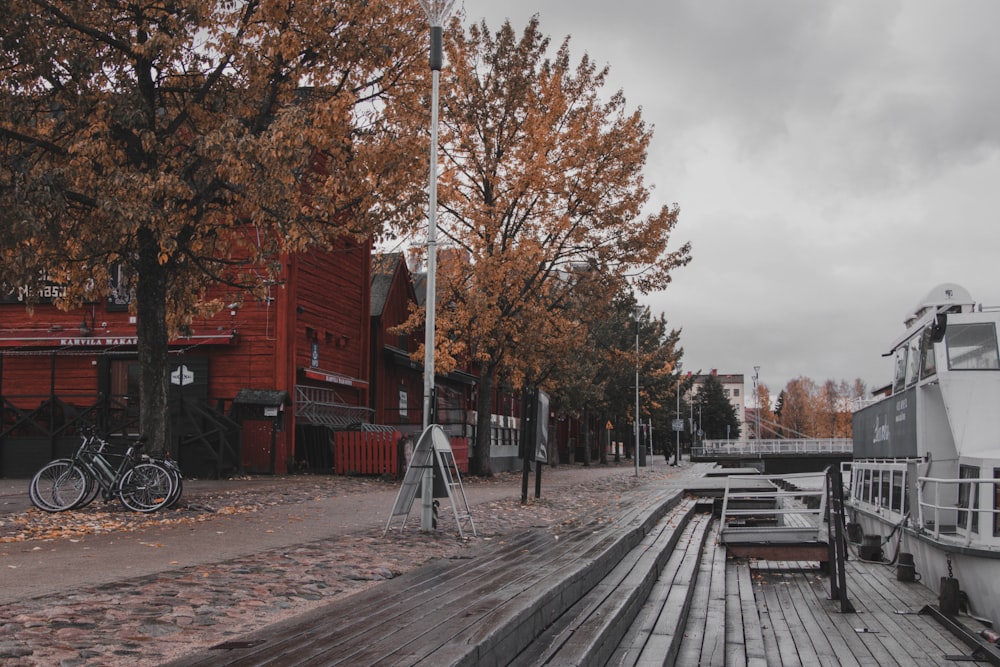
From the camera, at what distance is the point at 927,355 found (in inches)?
474

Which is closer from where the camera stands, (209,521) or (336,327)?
(209,521)

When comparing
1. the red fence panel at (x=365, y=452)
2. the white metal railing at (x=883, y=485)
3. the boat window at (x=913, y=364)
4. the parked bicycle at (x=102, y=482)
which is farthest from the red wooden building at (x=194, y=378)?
the boat window at (x=913, y=364)

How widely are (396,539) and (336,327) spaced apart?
1699 cm

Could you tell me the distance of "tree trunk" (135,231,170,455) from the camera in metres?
13.2

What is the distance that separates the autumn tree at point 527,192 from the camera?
79.8ft

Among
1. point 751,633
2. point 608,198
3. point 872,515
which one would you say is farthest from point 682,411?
point 751,633

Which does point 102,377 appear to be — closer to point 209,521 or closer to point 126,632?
point 209,521

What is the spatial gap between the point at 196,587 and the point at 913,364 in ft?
34.1

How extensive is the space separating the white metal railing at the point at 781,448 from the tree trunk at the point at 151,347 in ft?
193

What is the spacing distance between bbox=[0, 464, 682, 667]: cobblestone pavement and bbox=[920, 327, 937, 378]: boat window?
4.67 metres

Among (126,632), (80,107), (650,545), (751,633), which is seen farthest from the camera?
(80,107)

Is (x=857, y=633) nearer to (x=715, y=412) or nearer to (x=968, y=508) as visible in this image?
(x=968, y=508)

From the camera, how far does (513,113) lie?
25672 mm

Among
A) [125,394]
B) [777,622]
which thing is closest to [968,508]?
[777,622]
